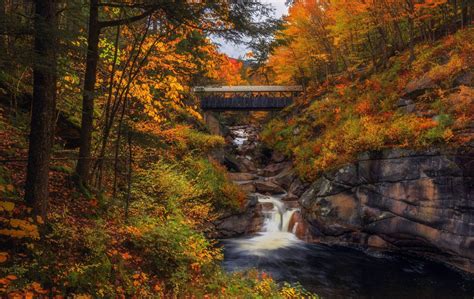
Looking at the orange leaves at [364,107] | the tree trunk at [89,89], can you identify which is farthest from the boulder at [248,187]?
the tree trunk at [89,89]

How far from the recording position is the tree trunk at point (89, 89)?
7613mm

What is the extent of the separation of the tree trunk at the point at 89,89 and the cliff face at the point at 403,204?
11.6m

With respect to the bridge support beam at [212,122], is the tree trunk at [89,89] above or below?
below

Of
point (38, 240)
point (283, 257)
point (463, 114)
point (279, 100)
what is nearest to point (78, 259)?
point (38, 240)

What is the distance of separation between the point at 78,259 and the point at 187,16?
479 centimetres

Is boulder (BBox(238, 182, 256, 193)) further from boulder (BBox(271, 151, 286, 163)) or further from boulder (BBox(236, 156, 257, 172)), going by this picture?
boulder (BBox(271, 151, 286, 163))

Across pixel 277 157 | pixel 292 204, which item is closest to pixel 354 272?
pixel 292 204

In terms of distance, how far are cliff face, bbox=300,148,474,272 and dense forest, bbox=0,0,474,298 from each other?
149 mm

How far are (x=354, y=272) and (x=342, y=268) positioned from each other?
520mm

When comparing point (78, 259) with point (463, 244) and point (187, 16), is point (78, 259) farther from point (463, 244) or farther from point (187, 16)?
point (463, 244)

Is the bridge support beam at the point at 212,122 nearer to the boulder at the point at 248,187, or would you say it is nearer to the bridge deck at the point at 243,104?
the bridge deck at the point at 243,104

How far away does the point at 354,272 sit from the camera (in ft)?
43.4

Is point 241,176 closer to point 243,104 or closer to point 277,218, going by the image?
point 277,218

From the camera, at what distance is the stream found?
1167cm
